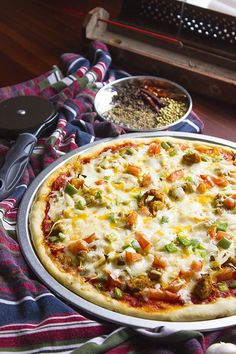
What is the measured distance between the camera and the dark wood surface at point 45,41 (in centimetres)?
208

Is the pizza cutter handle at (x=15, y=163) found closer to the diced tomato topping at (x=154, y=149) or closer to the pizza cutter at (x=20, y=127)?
the pizza cutter at (x=20, y=127)

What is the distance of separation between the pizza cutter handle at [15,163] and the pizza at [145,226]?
0.09 metres

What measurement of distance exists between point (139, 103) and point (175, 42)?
0.40 m

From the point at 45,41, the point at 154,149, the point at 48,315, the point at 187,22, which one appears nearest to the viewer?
the point at 48,315

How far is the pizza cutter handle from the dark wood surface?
0.70 meters

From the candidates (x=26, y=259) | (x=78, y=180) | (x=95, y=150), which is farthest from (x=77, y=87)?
(x=26, y=259)

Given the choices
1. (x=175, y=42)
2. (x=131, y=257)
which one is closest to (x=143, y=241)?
(x=131, y=257)

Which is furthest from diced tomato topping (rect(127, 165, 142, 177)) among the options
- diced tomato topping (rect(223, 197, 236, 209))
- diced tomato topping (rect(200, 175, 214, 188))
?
diced tomato topping (rect(223, 197, 236, 209))

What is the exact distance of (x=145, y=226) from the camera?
150cm

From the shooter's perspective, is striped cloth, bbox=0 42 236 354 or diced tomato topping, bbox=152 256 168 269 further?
diced tomato topping, bbox=152 256 168 269

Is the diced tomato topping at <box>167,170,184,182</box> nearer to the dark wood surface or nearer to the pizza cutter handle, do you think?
the dark wood surface

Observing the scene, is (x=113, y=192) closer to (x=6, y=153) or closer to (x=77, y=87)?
(x=6, y=153)

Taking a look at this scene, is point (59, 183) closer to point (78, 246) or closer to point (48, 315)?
point (78, 246)

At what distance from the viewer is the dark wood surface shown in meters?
2.08
